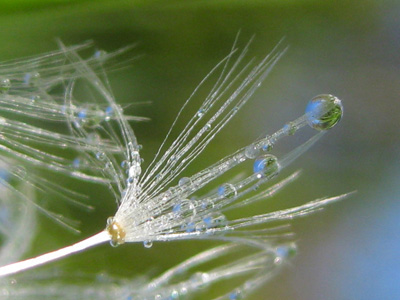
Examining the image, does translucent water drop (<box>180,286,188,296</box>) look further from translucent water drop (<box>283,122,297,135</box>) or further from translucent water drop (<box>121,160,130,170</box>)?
translucent water drop (<box>283,122,297,135</box>)

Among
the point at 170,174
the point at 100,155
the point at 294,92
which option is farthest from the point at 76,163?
the point at 294,92

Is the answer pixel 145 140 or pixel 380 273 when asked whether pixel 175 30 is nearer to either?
pixel 145 140

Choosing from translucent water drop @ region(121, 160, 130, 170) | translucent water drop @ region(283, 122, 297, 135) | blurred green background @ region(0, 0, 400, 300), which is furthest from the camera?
blurred green background @ region(0, 0, 400, 300)

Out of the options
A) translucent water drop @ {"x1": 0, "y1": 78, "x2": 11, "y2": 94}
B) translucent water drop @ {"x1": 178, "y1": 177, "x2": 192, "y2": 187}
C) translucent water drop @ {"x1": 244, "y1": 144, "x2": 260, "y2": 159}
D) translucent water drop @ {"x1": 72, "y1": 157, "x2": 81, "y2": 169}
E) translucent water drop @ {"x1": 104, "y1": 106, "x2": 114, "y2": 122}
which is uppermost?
translucent water drop @ {"x1": 0, "y1": 78, "x2": 11, "y2": 94}

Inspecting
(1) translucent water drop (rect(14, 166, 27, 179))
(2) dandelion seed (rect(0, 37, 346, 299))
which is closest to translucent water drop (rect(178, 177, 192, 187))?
(2) dandelion seed (rect(0, 37, 346, 299))

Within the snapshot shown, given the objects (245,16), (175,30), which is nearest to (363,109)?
(245,16)

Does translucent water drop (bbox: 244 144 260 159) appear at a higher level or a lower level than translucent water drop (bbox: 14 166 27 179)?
lower

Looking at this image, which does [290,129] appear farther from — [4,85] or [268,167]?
[4,85]
